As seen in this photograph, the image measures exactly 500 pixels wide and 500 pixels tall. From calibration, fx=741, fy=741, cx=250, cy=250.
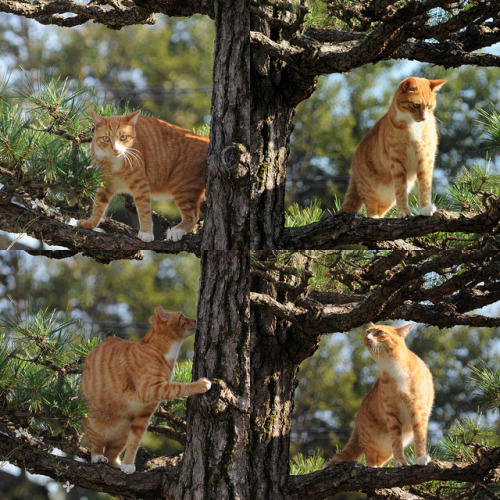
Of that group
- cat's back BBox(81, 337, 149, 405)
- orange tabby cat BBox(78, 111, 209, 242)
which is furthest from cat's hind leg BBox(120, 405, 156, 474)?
orange tabby cat BBox(78, 111, 209, 242)

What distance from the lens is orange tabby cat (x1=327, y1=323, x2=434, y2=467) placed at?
9.09ft

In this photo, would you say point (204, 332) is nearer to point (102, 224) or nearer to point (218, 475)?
point (218, 475)

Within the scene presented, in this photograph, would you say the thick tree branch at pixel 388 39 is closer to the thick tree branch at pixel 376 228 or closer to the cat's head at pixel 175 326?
the thick tree branch at pixel 376 228

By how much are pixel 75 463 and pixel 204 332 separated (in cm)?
61

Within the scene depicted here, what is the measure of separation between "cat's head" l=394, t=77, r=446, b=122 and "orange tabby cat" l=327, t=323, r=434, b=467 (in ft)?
2.79

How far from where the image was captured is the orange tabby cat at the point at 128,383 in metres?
2.65

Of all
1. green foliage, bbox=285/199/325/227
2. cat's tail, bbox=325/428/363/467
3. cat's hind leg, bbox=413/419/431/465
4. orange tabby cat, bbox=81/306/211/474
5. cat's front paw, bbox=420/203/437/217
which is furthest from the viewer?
cat's tail, bbox=325/428/363/467

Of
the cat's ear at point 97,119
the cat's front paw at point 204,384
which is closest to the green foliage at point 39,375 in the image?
the cat's front paw at point 204,384

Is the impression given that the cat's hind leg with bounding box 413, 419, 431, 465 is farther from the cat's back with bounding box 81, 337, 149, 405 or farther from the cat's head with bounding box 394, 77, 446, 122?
the cat's head with bounding box 394, 77, 446, 122

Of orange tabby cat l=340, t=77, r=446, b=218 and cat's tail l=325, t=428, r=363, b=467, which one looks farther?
cat's tail l=325, t=428, r=363, b=467

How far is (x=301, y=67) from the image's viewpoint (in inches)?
91.7

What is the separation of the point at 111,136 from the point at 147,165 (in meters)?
0.20

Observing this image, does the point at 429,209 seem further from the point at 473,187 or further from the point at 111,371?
the point at 111,371

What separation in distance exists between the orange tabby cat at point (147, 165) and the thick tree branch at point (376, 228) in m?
0.63
